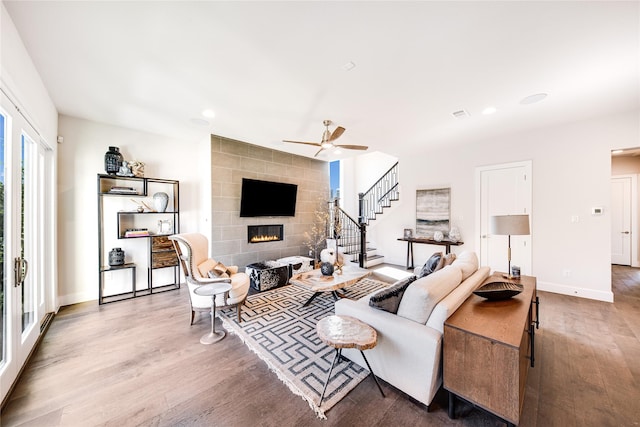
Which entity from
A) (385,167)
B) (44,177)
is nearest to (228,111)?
(44,177)

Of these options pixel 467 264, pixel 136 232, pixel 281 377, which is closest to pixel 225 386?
pixel 281 377

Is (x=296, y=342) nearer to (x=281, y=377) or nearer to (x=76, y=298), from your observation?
(x=281, y=377)

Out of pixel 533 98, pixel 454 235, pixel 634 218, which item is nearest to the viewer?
pixel 533 98

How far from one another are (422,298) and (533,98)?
3.09 m

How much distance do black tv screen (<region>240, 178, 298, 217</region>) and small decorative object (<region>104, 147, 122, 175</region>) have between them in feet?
6.40

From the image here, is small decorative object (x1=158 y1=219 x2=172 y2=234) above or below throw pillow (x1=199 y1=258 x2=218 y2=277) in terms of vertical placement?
above

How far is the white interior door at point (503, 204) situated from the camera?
167 inches

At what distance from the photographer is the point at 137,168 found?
3881 millimetres

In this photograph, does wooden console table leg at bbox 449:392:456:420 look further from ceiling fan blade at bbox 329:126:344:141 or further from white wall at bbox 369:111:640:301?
white wall at bbox 369:111:640:301

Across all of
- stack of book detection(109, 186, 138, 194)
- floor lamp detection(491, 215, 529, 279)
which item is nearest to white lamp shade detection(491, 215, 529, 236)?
floor lamp detection(491, 215, 529, 279)

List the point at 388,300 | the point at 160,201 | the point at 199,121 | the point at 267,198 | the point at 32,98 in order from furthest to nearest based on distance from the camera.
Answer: the point at 267,198, the point at 160,201, the point at 199,121, the point at 32,98, the point at 388,300

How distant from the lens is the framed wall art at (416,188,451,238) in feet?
16.9

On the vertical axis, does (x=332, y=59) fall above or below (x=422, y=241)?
above

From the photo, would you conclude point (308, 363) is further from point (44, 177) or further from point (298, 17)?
point (44, 177)
